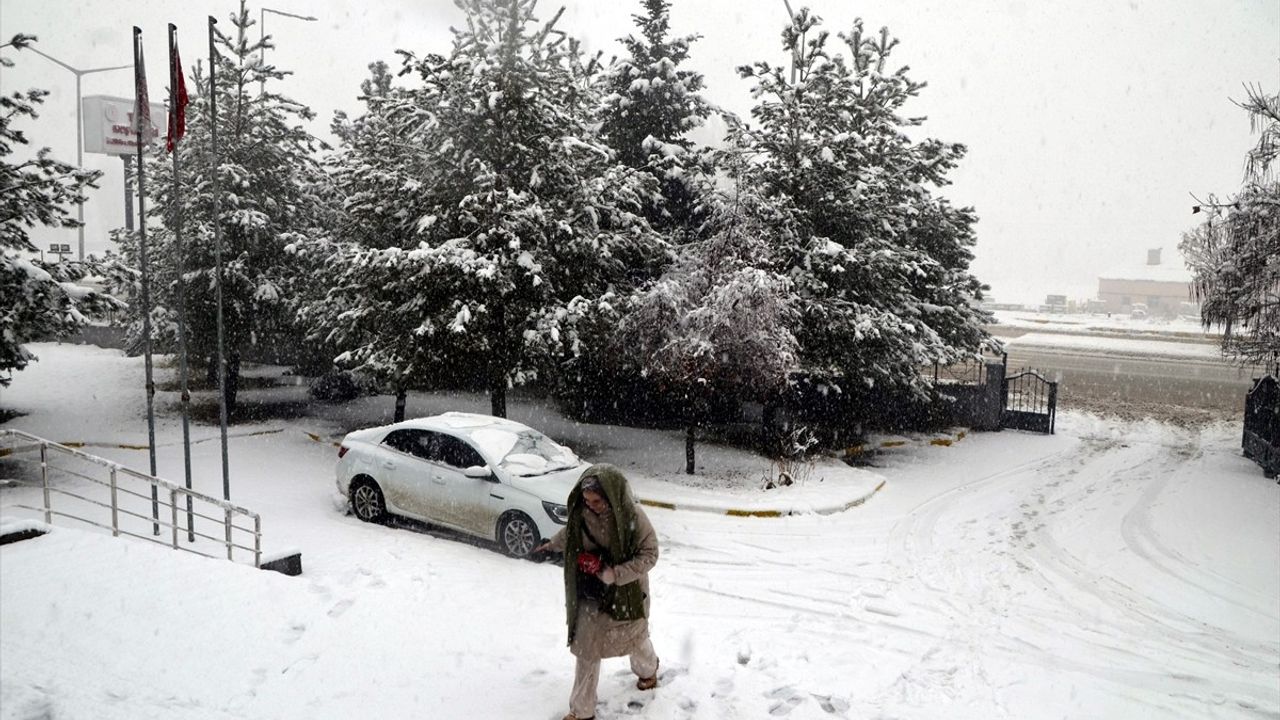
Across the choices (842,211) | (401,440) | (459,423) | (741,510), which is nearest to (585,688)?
(459,423)

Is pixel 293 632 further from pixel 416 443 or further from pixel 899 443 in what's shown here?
pixel 899 443

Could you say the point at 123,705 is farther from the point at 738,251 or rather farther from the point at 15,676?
the point at 738,251

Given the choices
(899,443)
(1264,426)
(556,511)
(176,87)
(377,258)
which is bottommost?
(899,443)

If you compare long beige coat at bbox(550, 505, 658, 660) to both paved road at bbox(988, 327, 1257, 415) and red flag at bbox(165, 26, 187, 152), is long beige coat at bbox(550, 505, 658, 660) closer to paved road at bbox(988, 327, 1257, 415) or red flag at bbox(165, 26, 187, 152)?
red flag at bbox(165, 26, 187, 152)

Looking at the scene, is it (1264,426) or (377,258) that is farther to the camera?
(1264,426)

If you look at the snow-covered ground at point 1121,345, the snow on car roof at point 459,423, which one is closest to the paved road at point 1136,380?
the snow-covered ground at point 1121,345

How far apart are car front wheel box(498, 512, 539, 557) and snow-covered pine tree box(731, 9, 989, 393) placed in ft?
24.3

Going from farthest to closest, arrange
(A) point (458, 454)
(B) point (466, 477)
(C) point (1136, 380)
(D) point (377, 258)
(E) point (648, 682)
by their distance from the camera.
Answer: (C) point (1136, 380), (D) point (377, 258), (A) point (458, 454), (B) point (466, 477), (E) point (648, 682)

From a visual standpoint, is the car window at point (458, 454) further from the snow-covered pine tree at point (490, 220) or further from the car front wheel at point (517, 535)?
the snow-covered pine tree at point (490, 220)

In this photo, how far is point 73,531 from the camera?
7555mm

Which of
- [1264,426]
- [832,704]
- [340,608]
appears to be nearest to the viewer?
[832,704]

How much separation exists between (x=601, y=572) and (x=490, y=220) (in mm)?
10174

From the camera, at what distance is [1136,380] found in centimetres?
2864

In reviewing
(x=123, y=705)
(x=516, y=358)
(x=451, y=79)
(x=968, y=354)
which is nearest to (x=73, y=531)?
(x=123, y=705)
